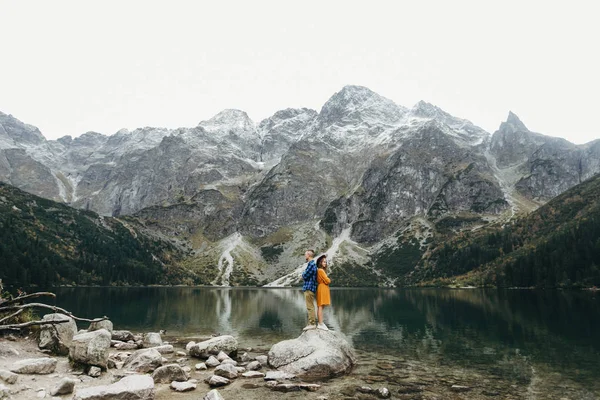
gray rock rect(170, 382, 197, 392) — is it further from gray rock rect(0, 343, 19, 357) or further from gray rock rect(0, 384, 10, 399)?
gray rock rect(0, 343, 19, 357)

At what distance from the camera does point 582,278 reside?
127m

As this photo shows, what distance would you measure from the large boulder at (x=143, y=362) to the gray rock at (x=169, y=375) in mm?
2347

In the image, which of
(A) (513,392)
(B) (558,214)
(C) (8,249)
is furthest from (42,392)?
(B) (558,214)

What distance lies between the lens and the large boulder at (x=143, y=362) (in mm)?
22220

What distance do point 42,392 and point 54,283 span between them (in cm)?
18470

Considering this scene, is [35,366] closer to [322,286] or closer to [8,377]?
[8,377]

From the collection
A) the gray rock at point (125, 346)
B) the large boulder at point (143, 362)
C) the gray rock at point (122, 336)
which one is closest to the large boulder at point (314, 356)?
the large boulder at point (143, 362)

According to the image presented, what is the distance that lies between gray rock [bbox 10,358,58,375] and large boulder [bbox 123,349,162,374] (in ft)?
14.7

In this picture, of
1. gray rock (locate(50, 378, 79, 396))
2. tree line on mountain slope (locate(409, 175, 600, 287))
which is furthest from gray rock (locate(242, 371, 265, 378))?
tree line on mountain slope (locate(409, 175, 600, 287))

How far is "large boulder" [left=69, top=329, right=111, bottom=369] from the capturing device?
19688mm

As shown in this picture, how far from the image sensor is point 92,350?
19.8 metres

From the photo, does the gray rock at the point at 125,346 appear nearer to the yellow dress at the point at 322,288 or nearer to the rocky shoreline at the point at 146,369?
the rocky shoreline at the point at 146,369

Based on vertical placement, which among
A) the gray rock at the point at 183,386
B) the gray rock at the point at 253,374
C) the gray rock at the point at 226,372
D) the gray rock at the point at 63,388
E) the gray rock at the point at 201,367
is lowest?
the gray rock at the point at 201,367

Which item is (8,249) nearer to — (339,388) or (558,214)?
(339,388)
